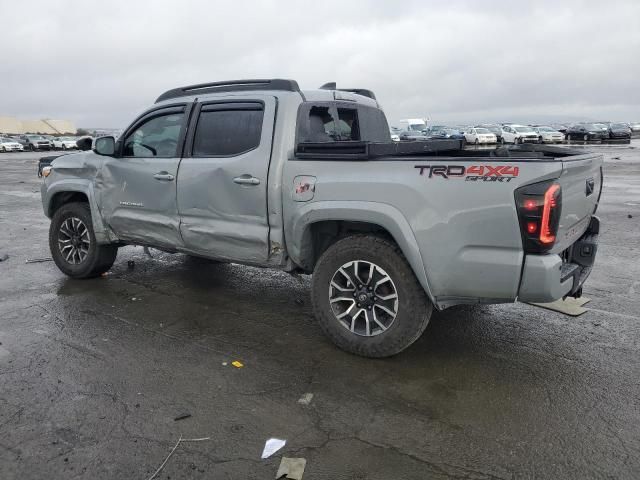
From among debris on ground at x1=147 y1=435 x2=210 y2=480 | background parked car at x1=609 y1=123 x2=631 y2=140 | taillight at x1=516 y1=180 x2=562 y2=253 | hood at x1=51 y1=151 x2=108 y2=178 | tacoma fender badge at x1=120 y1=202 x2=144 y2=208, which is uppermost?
hood at x1=51 y1=151 x2=108 y2=178

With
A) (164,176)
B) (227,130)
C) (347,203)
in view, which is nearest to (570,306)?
(347,203)

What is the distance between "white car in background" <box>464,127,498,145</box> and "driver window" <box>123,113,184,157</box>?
3853 cm

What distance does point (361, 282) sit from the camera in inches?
152

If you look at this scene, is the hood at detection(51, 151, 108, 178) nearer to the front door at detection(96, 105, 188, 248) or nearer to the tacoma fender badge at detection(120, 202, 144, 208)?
the front door at detection(96, 105, 188, 248)

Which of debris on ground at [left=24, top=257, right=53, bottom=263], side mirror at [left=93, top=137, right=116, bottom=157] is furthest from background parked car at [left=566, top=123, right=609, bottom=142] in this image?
side mirror at [left=93, top=137, right=116, bottom=157]

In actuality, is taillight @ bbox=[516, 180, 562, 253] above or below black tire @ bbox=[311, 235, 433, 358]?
above

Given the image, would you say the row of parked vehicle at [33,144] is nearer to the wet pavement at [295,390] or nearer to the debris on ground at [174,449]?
the wet pavement at [295,390]

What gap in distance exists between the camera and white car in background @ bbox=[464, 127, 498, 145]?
41.2 metres

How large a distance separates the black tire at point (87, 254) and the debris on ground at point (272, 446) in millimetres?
3767

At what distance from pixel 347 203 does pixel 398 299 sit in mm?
774

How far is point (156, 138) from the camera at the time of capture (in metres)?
5.18

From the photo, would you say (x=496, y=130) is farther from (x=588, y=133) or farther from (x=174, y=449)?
(x=174, y=449)

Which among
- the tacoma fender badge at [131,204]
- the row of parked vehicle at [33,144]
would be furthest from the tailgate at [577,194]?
the row of parked vehicle at [33,144]

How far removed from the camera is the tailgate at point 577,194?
3.33 m
